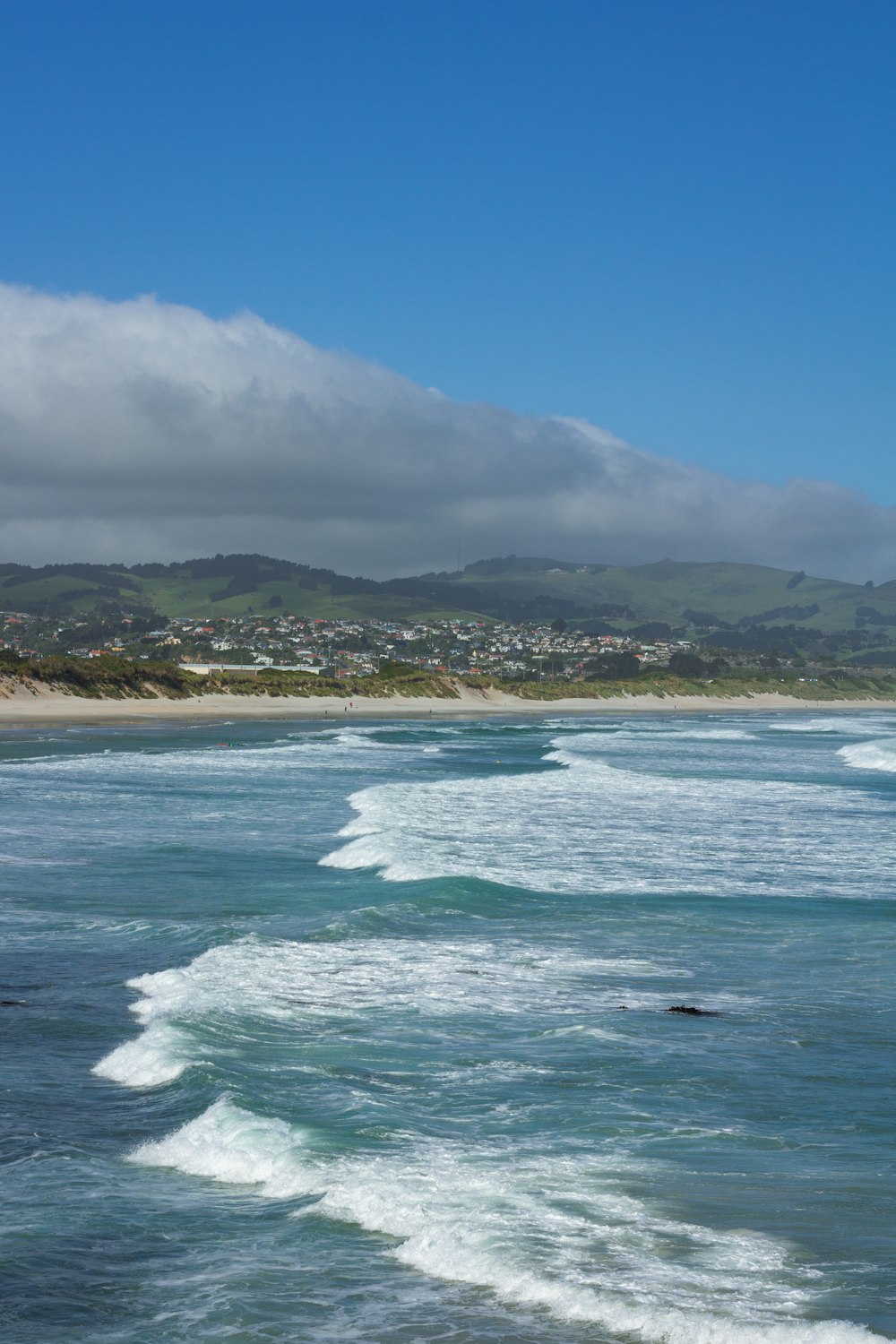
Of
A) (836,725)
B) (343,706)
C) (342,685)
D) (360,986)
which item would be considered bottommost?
(836,725)

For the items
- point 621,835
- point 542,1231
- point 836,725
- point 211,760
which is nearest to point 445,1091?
point 542,1231

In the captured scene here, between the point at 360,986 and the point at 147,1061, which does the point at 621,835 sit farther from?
the point at 147,1061

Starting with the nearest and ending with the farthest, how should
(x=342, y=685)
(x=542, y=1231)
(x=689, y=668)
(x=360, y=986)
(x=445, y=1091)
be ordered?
(x=542, y=1231) → (x=445, y=1091) → (x=360, y=986) → (x=342, y=685) → (x=689, y=668)

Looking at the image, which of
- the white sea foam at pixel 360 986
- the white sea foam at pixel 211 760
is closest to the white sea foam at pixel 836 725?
the white sea foam at pixel 211 760

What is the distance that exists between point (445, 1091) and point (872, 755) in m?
48.7

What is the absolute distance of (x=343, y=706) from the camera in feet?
356

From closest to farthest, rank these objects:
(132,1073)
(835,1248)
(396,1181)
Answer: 1. (835,1248)
2. (396,1181)
3. (132,1073)

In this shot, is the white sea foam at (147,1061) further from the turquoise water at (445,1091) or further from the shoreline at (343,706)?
the shoreline at (343,706)

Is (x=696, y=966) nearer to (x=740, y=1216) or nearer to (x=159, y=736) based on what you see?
(x=740, y=1216)

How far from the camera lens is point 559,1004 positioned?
13.1m

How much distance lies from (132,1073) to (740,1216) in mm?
5153

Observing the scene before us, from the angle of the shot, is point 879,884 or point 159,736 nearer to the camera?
point 879,884

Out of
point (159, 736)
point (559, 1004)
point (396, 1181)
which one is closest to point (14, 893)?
point (559, 1004)

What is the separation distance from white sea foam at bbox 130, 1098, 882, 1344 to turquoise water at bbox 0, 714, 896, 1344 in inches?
1.0
